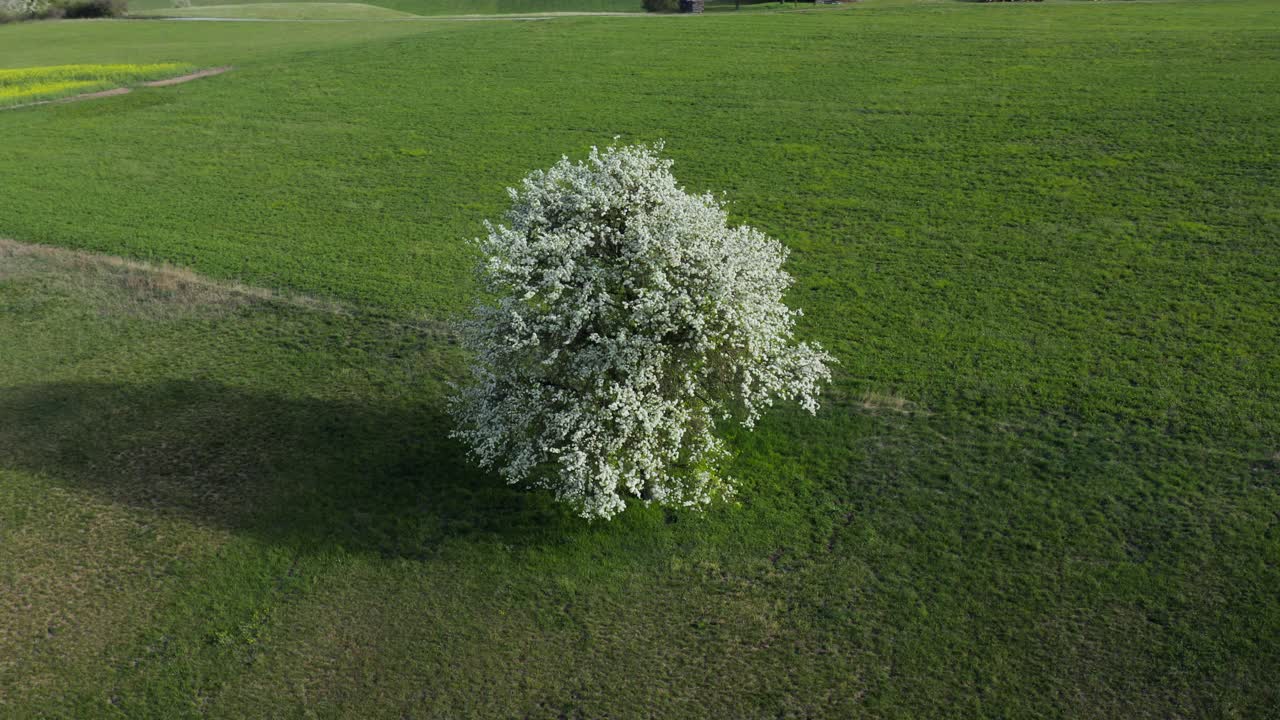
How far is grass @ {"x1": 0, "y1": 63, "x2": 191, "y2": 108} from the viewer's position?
63688mm

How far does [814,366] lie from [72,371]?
2282 centimetres

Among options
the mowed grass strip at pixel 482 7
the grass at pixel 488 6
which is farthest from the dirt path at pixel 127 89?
the grass at pixel 488 6

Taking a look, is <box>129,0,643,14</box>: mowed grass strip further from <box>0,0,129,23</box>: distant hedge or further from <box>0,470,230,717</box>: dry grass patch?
<box>0,470,230,717</box>: dry grass patch

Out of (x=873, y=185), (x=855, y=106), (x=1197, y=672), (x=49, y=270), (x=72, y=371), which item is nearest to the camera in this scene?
(x=1197, y=672)

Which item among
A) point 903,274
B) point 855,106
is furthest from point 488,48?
point 903,274

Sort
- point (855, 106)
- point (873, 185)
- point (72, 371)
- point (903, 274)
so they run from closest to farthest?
point (72, 371) < point (903, 274) < point (873, 185) < point (855, 106)

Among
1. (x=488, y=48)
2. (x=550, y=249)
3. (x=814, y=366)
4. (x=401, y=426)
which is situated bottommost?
(x=401, y=426)

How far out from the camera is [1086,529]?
2289 cm

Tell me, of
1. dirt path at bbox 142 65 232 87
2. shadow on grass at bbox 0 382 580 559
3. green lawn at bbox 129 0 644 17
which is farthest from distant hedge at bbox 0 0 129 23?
shadow on grass at bbox 0 382 580 559

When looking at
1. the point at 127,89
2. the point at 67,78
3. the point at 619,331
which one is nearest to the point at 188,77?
the point at 127,89

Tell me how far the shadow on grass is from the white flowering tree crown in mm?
2117

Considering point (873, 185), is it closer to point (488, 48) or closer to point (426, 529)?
point (426, 529)

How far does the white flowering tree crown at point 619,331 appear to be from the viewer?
2184 cm

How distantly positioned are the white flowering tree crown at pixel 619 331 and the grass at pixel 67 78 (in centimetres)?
5443
